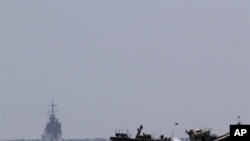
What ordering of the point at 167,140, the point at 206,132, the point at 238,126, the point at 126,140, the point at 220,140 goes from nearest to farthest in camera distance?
the point at 238,126
the point at 220,140
the point at 126,140
the point at 206,132
the point at 167,140

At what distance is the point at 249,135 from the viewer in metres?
22.6

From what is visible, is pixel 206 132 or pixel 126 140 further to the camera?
pixel 206 132

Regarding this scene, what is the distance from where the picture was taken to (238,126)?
2219cm

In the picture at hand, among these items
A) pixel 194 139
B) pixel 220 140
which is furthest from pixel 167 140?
pixel 220 140

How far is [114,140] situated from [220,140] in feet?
208

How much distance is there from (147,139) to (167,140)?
10573 mm

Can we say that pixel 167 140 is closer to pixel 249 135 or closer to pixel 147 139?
pixel 147 139

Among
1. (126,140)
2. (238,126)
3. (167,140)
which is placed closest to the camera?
(238,126)

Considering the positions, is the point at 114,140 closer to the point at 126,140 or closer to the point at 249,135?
the point at 126,140

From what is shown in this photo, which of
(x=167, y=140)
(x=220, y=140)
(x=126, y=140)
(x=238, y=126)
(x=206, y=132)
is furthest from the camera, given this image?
(x=167, y=140)

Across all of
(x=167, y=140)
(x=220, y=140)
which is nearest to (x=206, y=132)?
(x=167, y=140)

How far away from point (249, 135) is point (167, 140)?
248 ft

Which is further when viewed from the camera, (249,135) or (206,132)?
(206,132)

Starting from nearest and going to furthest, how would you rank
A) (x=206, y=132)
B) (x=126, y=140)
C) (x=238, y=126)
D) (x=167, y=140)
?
Answer: (x=238, y=126) → (x=126, y=140) → (x=206, y=132) → (x=167, y=140)
